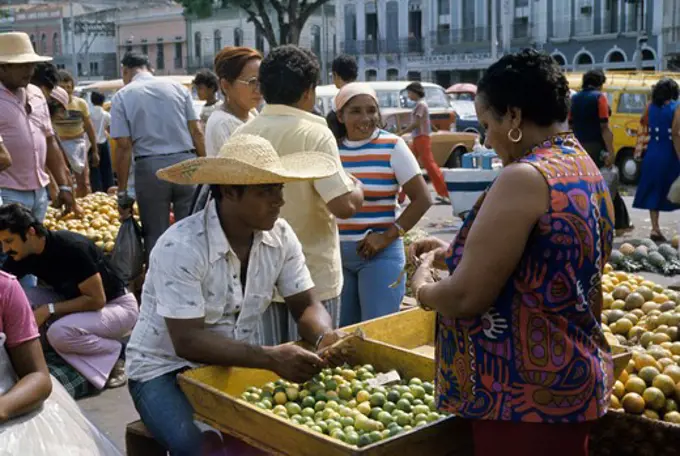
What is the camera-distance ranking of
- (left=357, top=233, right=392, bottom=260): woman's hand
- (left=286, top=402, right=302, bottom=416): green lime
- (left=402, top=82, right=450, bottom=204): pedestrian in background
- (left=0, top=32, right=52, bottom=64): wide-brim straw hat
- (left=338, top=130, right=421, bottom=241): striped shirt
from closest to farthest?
1. (left=286, top=402, right=302, bottom=416): green lime
2. (left=357, top=233, right=392, bottom=260): woman's hand
3. (left=338, top=130, right=421, bottom=241): striped shirt
4. (left=0, top=32, right=52, bottom=64): wide-brim straw hat
5. (left=402, top=82, right=450, bottom=204): pedestrian in background

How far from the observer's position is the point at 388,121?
17469 mm

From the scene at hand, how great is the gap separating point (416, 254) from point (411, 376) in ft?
1.98

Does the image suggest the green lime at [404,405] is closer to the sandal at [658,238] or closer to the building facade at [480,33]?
the sandal at [658,238]

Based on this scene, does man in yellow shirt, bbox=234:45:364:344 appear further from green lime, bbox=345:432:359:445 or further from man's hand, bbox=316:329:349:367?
green lime, bbox=345:432:359:445

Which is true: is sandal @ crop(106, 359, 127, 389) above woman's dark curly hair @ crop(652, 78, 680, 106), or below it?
below

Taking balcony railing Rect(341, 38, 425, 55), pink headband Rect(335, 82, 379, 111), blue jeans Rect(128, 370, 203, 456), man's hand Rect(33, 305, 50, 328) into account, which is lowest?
man's hand Rect(33, 305, 50, 328)

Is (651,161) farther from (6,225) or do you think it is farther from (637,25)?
(637,25)

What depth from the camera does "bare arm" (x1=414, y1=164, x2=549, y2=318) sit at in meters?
2.38

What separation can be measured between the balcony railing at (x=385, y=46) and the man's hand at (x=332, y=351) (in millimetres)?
44437

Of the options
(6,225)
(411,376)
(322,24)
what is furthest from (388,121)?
(322,24)

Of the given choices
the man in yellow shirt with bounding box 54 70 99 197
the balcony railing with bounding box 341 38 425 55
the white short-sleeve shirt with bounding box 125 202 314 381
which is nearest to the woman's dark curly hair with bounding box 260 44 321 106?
the white short-sleeve shirt with bounding box 125 202 314 381

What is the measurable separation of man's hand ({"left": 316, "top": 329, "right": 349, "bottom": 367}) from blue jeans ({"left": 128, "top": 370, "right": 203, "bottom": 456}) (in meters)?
0.50

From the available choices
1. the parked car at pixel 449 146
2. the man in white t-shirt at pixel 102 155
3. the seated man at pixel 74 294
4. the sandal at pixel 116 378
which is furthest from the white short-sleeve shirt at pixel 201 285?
the parked car at pixel 449 146

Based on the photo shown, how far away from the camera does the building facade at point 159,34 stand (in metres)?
58.7
